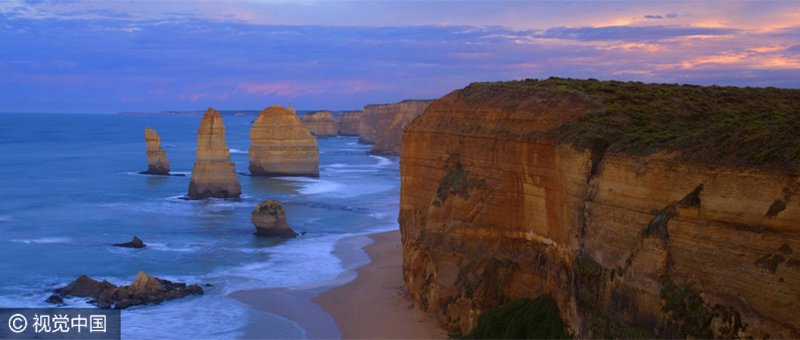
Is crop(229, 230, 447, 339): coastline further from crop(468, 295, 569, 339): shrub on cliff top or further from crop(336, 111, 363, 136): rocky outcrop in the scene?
crop(336, 111, 363, 136): rocky outcrop

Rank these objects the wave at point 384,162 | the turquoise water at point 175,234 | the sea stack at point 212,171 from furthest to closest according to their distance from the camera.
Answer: the wave at point 384,162
the sea stack at point 212,171
the turquoise water at point 175,234

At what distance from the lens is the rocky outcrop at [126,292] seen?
29031mm

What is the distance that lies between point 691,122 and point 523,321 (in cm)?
625

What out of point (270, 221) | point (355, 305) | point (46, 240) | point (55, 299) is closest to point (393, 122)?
point (270, 221)

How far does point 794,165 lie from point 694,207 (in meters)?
1.90

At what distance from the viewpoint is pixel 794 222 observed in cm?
1455

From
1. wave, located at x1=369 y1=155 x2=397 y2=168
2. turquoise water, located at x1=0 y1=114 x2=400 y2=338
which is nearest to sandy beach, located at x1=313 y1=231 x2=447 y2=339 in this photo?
turquoise water, located at x1=0 y1=114 x2=400 y2=338

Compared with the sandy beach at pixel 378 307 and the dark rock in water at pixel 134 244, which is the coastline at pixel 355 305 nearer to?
the sandy beach at pixel 378 307

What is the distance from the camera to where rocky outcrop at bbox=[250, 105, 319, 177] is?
76688mm

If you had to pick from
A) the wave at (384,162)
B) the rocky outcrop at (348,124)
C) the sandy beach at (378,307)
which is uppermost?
the rocky outcrop at (348,124)

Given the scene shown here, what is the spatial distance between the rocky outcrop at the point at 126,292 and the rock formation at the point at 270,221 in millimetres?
12227

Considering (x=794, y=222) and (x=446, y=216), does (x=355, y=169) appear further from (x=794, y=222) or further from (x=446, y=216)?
(x=794, y=222)

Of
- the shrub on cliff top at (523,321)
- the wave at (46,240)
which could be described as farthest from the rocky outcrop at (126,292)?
the wave at (46,240)

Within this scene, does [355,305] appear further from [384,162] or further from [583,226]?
[384,162]
